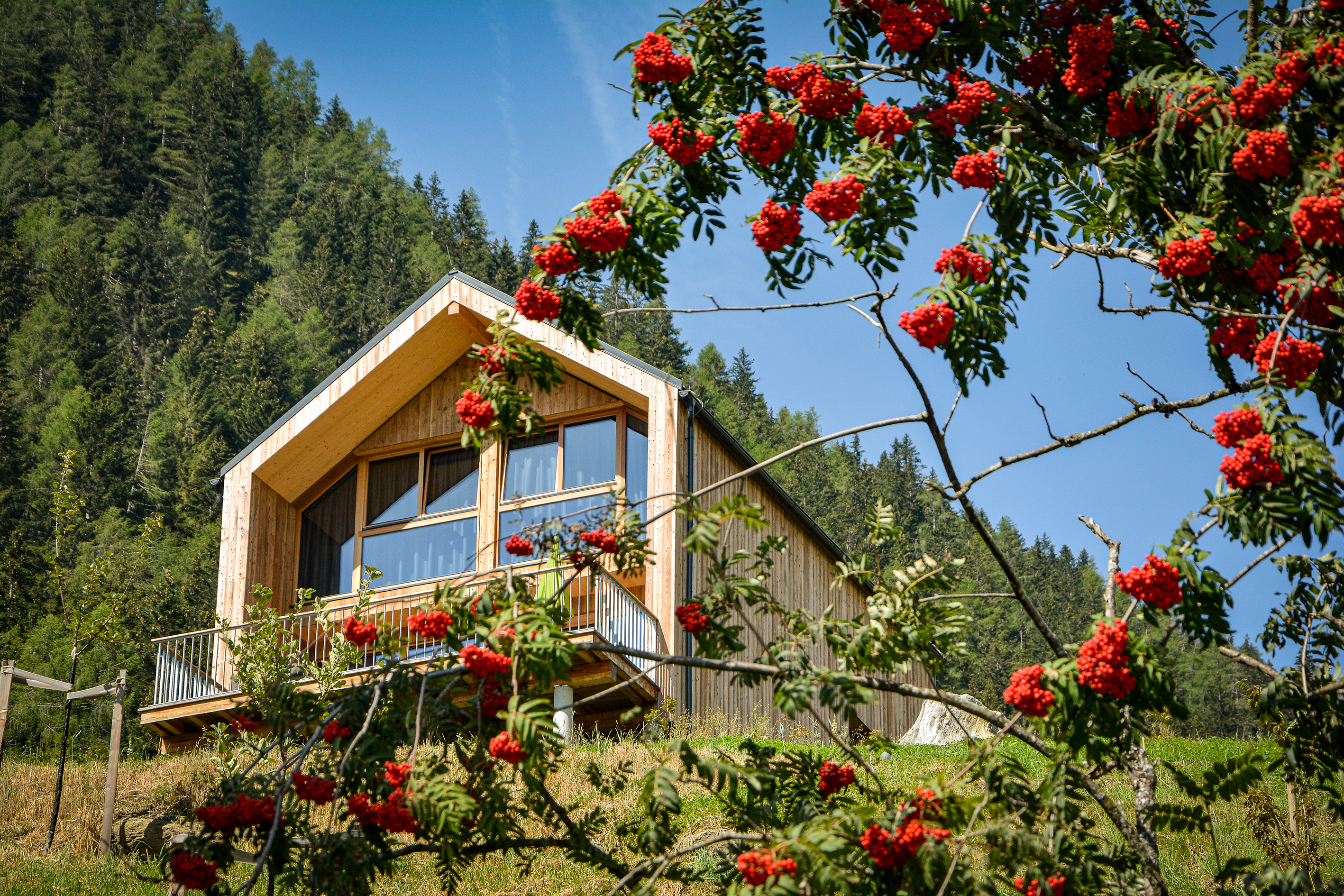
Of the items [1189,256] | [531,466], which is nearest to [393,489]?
[531,466]

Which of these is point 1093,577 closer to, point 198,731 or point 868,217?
point 198,731

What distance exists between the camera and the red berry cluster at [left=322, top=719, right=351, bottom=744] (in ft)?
12.3

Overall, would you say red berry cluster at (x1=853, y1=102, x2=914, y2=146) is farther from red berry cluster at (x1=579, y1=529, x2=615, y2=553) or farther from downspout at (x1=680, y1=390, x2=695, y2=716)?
downspout at (x1=680, y1=390, x2=695, y2=716)

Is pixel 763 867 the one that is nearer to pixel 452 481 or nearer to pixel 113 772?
pixel 113 772

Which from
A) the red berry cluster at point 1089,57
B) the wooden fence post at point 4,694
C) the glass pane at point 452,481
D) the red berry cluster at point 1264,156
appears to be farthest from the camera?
the glass pane at point 452,481

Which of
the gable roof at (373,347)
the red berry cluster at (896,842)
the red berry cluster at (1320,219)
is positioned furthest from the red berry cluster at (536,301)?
the gable roof at (373,347)

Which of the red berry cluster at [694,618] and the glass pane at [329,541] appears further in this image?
the glass pane at [329,541]

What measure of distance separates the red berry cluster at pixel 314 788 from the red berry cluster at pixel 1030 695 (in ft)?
7.11

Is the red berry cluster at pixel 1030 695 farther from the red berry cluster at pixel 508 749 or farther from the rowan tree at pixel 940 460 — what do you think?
the red berry cluster at pixel 508 749

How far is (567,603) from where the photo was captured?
14.5 feet

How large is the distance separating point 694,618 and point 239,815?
167cm

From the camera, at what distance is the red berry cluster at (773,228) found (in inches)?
154

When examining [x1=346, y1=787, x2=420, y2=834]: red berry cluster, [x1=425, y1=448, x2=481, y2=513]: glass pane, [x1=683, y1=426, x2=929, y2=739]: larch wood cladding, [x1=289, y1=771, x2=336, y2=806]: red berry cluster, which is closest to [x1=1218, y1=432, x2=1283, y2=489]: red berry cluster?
[x1=346, y1=787, x2=420, y2=834]: red berry cluster

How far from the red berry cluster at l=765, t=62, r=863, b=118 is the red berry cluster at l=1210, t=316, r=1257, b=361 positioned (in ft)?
4.95
